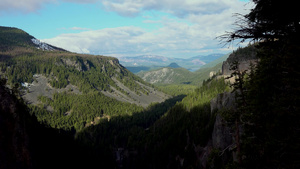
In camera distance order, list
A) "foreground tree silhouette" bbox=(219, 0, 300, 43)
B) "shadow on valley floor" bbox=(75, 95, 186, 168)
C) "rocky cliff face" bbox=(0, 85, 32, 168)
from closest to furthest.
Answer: "foreground tree silhouette" bbox=(219, 0, 300, 43), "rocky cliff face" bbox=(0, 85, 32, 168), "shadow on valley floor" bbox=(75, 95, 186, 168)

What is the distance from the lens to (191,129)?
92562 mm

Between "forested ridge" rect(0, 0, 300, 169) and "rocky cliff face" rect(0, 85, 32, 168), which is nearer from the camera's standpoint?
"forested ridge" rect(0, 0, 300, 169)

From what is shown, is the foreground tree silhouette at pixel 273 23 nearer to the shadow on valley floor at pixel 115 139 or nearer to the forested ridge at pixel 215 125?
the forested ridge at pixel 215 125

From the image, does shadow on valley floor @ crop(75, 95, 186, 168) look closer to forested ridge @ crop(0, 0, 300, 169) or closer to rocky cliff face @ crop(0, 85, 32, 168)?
forested ridge @ crop(0, 0, 300, 169)

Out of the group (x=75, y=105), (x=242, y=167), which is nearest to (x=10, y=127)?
(x=242, y=167)

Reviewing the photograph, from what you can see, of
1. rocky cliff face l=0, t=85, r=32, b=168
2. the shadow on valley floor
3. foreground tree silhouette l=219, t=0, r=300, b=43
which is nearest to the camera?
foreground tree silhouette l=219, t=0, r=300, b=43

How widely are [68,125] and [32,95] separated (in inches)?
3131

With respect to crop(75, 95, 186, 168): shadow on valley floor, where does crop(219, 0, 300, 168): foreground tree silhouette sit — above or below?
above

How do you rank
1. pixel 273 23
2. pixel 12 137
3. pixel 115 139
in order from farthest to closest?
pixel 115 139
pixel 12 137
pixel 273 23

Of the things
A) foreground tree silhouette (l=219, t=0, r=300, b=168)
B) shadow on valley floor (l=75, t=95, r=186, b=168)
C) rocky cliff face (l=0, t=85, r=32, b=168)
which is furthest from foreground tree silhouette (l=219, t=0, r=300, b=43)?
shadow on valley floor (l=75, t=95, r=186, b=168)

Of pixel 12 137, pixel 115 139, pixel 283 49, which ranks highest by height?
pixel 283 49

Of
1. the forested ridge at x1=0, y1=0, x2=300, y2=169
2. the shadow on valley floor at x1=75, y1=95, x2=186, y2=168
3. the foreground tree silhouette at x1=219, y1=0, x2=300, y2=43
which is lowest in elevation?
the shadow on valley floor at x1=75, y1=95, x2=186, y2=168

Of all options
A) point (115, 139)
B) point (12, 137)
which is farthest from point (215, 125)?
point (115, 139)

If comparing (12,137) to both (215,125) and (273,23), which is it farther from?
(215,125)
